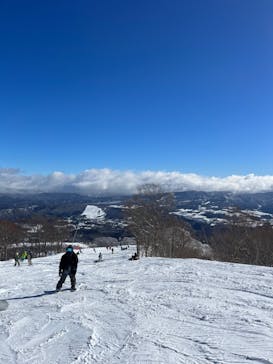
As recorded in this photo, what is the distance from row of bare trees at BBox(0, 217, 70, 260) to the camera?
99.0 metres

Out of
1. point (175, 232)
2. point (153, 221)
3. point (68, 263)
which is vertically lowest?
point (175, 232)

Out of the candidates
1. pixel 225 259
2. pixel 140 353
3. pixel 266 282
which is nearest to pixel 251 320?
pixel 140 353

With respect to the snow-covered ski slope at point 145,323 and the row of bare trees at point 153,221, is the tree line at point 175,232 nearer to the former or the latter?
the row of bare trees at point 153,221

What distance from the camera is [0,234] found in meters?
97.2

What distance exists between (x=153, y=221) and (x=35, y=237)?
62389 mm

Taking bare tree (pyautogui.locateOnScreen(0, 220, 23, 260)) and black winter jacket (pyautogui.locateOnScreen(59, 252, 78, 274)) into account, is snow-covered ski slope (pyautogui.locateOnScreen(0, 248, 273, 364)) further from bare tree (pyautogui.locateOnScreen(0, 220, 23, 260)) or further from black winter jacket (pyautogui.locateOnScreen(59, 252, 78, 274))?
bare tree (pyautogui.locateOnScreen(0, 220, 23, 260))

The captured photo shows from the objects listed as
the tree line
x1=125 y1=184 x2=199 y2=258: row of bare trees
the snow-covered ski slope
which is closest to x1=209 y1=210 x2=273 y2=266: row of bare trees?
the tree line

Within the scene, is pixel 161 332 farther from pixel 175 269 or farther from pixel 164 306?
pixel 175 269

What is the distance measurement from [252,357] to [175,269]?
45.7 feet

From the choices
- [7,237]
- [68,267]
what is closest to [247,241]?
[68,267]

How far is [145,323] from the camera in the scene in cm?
1109

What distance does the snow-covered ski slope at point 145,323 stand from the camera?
877 centimetres

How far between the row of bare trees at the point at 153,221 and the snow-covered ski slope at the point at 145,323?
3981cm

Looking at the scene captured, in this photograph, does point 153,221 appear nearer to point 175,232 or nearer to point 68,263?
point 175,232
